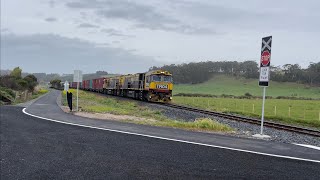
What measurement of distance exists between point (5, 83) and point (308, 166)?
168 feet

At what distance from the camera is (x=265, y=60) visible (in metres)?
14.0

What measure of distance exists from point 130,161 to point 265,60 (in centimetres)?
765

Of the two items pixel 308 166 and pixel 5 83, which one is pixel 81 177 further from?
pixel 5 83

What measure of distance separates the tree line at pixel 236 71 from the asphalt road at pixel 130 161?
342 ft

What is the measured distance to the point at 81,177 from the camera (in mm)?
7305

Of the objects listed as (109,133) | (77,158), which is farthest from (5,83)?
(77,158)

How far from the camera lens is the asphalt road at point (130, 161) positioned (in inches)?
294

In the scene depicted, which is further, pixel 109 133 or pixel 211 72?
pixel 211 72

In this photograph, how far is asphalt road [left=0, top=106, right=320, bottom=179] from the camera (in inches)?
294

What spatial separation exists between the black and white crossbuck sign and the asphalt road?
5109 millimetres

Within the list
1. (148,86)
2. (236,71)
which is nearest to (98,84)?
(148,86)

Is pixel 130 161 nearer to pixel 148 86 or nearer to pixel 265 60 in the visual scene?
pixel 265 60

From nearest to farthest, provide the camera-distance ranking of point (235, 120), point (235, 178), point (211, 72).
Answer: point (235, 178)
point (235, 120)
point (211, 72)

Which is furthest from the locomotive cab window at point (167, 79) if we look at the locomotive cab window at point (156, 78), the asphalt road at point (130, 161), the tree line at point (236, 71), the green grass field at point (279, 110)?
the tree line at point (236, 71)
